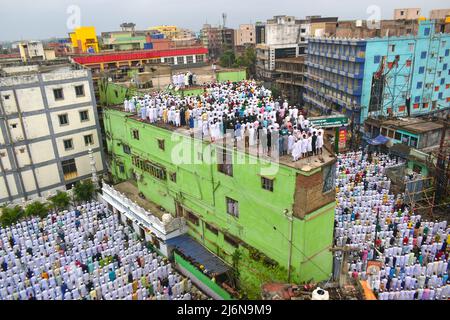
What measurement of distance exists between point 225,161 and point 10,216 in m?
15.8

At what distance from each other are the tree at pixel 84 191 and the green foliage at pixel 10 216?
363cm

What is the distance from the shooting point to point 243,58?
6588 cm

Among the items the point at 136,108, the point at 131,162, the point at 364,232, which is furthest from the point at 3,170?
the point at 364,232

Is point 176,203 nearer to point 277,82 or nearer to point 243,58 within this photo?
point 277,82

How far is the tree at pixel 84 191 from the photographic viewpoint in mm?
25891

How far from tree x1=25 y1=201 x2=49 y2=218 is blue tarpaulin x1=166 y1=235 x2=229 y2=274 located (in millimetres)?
10206

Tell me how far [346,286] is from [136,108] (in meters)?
17.2

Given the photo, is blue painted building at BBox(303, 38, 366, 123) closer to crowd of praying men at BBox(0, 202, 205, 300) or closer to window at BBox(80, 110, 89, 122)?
window at BBox(80, 110, 89, 122)

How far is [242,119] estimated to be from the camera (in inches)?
685

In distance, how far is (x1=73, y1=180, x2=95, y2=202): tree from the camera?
25.9 meters

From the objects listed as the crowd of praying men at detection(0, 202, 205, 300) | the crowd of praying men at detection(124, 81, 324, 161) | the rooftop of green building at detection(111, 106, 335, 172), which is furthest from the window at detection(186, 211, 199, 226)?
the rooftop of green building at detection(111, 106, 335, 172)

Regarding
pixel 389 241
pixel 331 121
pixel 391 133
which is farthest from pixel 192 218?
pixel 391 133

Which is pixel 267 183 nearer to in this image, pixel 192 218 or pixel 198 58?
pixel 192 218

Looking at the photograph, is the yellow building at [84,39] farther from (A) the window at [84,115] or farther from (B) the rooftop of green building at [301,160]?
(B) the rooftop of green building at [301,160]
